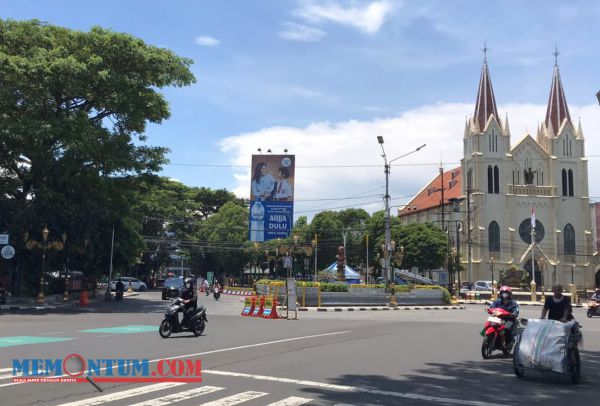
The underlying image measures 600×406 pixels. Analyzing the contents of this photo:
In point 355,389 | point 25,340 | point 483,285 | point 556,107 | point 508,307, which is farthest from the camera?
point 556,107

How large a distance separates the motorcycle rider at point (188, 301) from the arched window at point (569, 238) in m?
71.0

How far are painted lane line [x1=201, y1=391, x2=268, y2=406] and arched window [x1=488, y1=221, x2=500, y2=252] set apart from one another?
2693 inches

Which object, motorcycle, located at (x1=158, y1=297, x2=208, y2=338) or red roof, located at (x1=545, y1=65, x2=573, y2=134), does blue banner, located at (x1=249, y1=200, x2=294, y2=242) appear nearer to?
motorcycle, located at (x1=158, y1=297, x2=208, y2=338)

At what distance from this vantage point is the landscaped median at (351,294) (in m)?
31.4

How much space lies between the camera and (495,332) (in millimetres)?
11133

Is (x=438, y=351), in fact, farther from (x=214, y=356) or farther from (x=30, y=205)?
(x=30, y=205)

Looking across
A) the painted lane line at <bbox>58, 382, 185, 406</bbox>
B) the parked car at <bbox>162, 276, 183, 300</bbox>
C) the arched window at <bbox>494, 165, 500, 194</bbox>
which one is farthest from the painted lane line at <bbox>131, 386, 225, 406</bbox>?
the arched window at <bbox>494, 165, 500, 194</bbox>

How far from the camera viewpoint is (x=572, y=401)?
7.20m

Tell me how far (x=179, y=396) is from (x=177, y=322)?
7.56 metres

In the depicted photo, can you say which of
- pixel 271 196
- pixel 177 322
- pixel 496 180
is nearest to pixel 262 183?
pixel 271 196

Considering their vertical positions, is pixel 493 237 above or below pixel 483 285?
above

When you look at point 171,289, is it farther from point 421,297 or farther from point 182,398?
point 182,398

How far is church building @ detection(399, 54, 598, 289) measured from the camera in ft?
233

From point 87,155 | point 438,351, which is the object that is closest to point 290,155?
point 87,155
